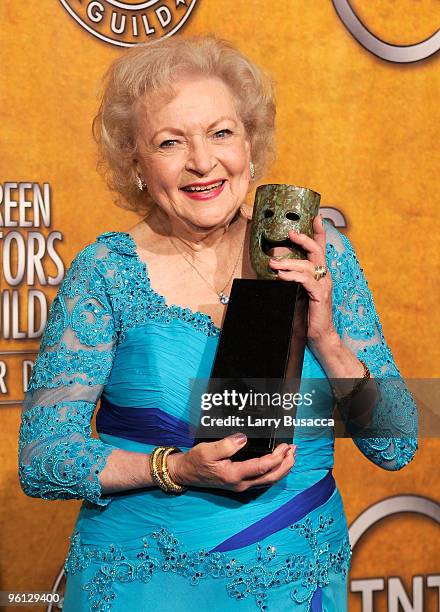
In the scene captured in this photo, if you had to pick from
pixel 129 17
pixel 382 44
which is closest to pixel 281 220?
pixel 129 17

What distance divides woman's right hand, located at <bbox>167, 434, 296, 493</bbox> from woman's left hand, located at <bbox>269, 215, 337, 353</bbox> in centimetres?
25

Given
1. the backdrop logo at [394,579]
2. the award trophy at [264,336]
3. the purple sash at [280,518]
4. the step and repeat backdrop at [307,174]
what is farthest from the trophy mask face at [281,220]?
the backdrop logo at [394,579]

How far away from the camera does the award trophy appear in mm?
1575

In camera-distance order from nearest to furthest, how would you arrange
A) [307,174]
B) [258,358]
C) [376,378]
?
[258,358], [376,378], [307,174]

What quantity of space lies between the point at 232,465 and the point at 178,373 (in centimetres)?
30

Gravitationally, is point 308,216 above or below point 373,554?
above

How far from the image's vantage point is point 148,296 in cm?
184

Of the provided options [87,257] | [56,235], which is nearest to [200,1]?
[56,235]

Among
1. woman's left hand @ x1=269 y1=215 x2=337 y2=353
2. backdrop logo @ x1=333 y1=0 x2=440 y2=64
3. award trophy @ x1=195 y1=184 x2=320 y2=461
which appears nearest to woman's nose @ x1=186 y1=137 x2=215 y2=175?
award trophy @ x1=195 y1=184 x2=320 y2=461

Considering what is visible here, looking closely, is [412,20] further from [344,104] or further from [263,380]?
[263,380]

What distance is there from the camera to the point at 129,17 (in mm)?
2924

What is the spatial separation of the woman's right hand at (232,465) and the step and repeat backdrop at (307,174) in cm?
142

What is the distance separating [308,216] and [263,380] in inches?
12.3

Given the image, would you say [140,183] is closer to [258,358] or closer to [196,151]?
[196,151]
